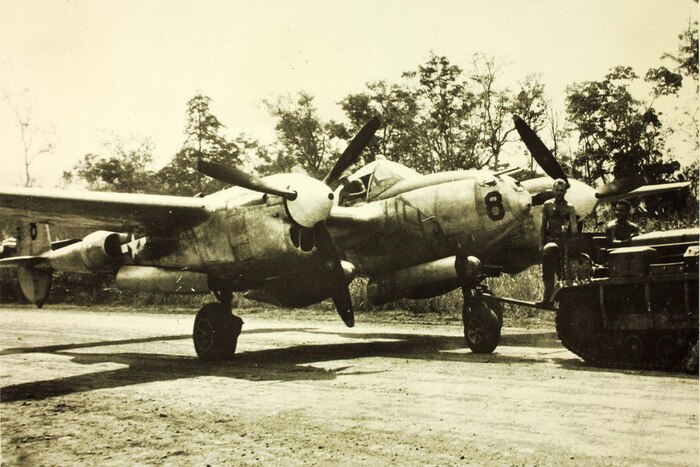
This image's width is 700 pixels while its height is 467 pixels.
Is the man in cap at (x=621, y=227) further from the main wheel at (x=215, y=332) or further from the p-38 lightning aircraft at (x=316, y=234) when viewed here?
the main wheel at (x=215, y=332)

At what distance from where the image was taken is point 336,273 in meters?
10.9

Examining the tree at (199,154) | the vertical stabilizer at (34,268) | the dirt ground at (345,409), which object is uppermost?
the tree at (199,154)

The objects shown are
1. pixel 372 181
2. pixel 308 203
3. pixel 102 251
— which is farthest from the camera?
pixel 372 181

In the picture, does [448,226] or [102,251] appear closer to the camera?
[448,226]

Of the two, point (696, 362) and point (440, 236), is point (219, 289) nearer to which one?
point (440, 236)

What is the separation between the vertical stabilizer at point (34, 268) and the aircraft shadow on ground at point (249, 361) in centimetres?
216

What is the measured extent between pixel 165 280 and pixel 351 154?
437 centimetres

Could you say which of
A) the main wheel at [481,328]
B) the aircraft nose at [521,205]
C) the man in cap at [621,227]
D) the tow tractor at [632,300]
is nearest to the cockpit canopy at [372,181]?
the aircraft nose at [521,205]

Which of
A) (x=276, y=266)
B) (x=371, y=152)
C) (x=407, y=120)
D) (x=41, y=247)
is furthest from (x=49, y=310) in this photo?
(x=276, y=266)

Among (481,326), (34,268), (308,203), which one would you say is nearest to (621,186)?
(481,326)

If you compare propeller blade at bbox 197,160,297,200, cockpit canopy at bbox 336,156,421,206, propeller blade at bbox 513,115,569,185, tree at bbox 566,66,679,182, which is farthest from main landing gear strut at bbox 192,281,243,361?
tree at bbox 566,66,679,182

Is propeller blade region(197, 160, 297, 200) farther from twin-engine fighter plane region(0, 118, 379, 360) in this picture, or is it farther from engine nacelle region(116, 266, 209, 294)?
engine nacelle region(116, 266, 209, 294)

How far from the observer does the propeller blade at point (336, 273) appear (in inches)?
420

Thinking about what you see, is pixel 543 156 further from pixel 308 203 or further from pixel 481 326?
pixel 308 203
